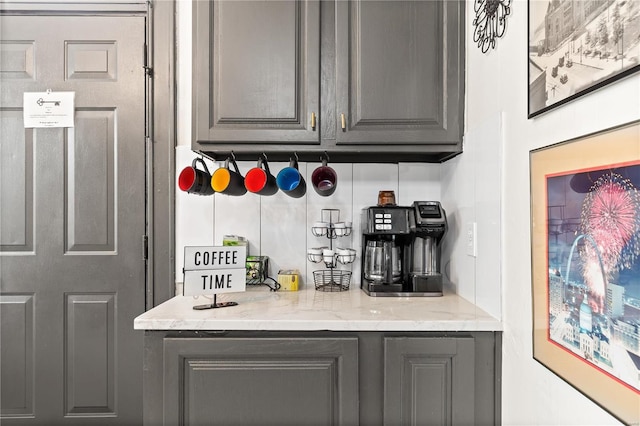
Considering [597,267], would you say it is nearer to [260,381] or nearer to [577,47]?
[577,47]

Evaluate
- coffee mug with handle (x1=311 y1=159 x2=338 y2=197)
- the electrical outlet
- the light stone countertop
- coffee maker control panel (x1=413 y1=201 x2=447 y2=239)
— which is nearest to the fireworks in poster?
the light stone countertop

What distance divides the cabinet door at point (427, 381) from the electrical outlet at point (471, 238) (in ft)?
1.17

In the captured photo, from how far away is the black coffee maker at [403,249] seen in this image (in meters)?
1.53

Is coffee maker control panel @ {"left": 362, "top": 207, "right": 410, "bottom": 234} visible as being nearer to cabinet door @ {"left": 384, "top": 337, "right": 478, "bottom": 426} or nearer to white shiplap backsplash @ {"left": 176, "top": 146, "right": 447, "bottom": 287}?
white shiplap backsplash @ {"left": 176, "top": 146, "right": 447, "bottom": 287}

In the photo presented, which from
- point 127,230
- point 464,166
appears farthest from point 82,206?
point 464,166

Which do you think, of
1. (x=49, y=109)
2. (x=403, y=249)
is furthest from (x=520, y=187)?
(x=49, y=109)

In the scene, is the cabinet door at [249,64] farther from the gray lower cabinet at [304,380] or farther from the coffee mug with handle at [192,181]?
the gray lower cabinet at [304,380]

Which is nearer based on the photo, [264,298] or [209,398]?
[209,398]

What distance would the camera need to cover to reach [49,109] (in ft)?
5.82

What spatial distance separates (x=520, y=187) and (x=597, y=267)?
38 centimetres

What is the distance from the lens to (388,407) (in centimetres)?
120

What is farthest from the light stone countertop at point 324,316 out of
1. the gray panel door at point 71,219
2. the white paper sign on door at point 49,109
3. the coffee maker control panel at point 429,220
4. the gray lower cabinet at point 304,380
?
the white paper sign on door at point 49,109

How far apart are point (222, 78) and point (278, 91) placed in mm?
222

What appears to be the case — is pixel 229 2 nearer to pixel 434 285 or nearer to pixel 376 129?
pixel 376 129
